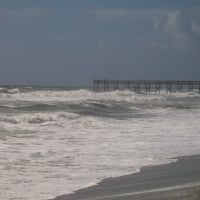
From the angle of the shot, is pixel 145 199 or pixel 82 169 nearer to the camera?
pixel 145 199

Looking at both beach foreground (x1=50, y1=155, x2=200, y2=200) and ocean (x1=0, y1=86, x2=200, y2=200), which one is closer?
beach foreground (x1=50, y1=155, x2=200, y2=200)

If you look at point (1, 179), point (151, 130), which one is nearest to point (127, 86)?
point (151, 130)

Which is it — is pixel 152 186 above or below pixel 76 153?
above

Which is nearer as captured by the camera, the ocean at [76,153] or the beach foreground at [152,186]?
the beach foreground at [152,186]

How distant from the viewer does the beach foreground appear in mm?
7587

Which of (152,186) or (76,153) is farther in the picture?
(76,153)

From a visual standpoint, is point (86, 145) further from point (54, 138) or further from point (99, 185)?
point (99, 185)

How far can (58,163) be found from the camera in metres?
11.2

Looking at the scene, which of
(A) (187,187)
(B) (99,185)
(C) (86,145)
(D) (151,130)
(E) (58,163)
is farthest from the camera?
(D) (151,130)

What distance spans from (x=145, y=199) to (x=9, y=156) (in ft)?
17.4

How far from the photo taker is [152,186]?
852 centimetres

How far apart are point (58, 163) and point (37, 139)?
4790 millimetres

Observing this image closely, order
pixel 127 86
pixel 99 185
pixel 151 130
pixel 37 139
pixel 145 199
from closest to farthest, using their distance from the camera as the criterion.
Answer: pixel 145 199 → pixel 99 185 → pixel 37 139 → pixel 151 130 → pixel 127 86

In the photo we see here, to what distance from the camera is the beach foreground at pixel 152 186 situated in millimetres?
7587
